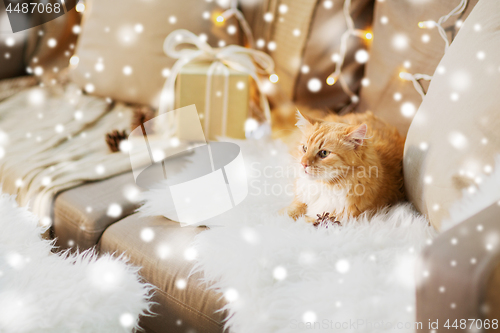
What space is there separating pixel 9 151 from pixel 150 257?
0.73 metres

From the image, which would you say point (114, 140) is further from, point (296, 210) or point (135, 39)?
point (296, 210)

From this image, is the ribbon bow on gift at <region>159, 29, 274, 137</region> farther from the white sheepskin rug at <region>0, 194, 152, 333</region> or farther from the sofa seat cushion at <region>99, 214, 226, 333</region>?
the white sheepskin rug at <region>0, 194, 152, 333</region>

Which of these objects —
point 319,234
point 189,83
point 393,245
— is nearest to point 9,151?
point 189,83

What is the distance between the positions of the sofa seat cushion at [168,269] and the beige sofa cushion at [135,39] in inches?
28.1

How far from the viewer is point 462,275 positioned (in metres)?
0.41

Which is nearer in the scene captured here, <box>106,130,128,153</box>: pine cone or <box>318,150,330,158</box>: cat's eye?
<box>318,150,330,158</box>: cat's eye

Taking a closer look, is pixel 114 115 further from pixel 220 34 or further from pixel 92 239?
pixel 92 239

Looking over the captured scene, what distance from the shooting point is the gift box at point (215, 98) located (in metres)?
1.24

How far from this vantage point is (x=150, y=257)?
813 millimetres

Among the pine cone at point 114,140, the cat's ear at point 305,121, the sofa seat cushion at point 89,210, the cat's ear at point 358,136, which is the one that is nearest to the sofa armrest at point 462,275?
Result: the cat's ear at point 358,136

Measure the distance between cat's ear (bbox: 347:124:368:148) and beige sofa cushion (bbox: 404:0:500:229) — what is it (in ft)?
0.40

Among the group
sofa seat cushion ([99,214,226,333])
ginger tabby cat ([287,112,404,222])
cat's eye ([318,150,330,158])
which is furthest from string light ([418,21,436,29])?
sofa seat cushion ([99,214,226,333])

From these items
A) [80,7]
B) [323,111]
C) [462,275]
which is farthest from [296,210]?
[80,7]

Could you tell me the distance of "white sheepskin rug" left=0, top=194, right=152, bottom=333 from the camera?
66 centimetres
